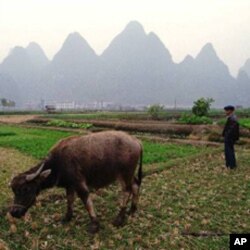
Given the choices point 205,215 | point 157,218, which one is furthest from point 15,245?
point 205,215

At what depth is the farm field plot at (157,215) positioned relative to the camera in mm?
6930

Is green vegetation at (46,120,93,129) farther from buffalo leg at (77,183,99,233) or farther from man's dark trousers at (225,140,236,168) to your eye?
buffalo leg at (77,183,99,233)

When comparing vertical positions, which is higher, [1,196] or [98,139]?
[98,139]

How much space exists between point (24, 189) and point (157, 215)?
9.69 feet

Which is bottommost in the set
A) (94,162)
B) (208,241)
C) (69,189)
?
(208,241)

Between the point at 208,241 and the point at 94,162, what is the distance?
8.43 ft

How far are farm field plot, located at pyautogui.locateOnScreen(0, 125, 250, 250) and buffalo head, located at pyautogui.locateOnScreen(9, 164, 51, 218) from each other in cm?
49

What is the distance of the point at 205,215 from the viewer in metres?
8.46

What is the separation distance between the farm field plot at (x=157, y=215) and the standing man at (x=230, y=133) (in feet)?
1.26

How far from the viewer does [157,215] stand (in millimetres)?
8344

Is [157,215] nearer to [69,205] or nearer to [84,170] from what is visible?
[69,205]

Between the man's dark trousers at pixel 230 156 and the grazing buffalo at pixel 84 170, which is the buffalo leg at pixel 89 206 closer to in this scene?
the grazing buffalo at pixel 84 170

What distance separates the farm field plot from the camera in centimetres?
693

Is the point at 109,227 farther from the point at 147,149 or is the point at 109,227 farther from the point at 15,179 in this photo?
the point at 147,149
